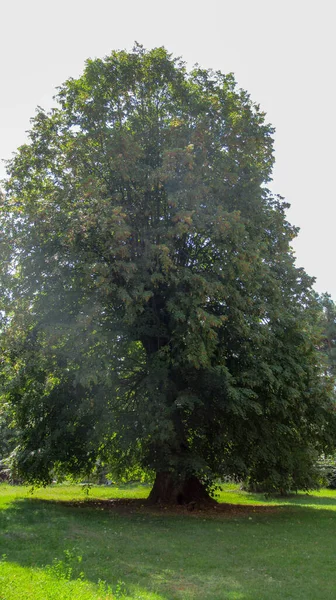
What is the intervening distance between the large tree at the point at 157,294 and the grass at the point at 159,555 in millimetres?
1905

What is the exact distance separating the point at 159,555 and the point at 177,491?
700 cm

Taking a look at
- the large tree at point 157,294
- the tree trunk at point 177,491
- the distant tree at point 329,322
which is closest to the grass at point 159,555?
the tree trunk at point 177,491

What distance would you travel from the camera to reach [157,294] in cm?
1677

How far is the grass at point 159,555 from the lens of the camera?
741cm

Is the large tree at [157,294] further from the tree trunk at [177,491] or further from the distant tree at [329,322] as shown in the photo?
the distant tree at [329,322]

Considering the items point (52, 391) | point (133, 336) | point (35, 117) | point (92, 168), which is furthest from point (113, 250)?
point (35, 117)

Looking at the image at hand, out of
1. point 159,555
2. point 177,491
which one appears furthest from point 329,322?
point 159,555

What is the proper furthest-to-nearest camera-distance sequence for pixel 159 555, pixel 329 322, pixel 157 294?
pixel 329 322 → pixel 157 294 → pixel 159 555

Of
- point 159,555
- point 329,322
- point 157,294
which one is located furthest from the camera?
point 329,322

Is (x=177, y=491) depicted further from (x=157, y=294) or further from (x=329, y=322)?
(x=329, y=322)

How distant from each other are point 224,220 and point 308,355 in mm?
5846

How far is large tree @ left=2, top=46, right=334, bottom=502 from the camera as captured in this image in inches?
568

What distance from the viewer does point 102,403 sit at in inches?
591

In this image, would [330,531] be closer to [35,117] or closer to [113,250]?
[113,250]
